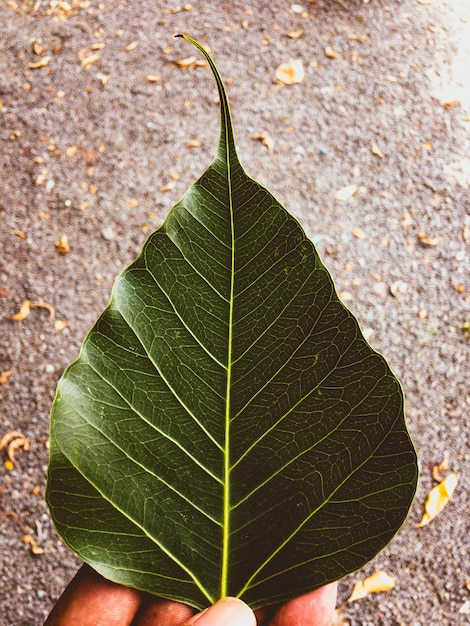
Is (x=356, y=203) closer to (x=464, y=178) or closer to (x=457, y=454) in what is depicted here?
(x=464, y=178)

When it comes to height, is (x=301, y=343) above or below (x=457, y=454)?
above

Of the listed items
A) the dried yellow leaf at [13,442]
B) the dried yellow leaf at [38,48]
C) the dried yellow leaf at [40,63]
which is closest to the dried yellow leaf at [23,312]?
the dried yellow leaf at [13,442]

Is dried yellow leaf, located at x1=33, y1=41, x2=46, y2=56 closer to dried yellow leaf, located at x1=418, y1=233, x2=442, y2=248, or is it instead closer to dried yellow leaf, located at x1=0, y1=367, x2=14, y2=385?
dried yellow leaf, located at x1=0, y1=367, x2=14, y2=385

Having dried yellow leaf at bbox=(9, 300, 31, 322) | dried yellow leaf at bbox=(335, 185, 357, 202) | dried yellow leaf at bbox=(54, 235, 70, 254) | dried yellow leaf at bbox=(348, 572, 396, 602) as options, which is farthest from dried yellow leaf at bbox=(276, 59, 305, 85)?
dried yellow leaf at bbox=(348, 572, 396, 602)

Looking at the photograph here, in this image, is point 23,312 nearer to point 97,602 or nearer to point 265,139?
point 265,139

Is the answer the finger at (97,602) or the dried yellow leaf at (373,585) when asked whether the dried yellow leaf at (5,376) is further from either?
the dried yellow leaf at (373,585)

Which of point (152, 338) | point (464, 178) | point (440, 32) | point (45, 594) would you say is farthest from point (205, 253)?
point (440, 32)
